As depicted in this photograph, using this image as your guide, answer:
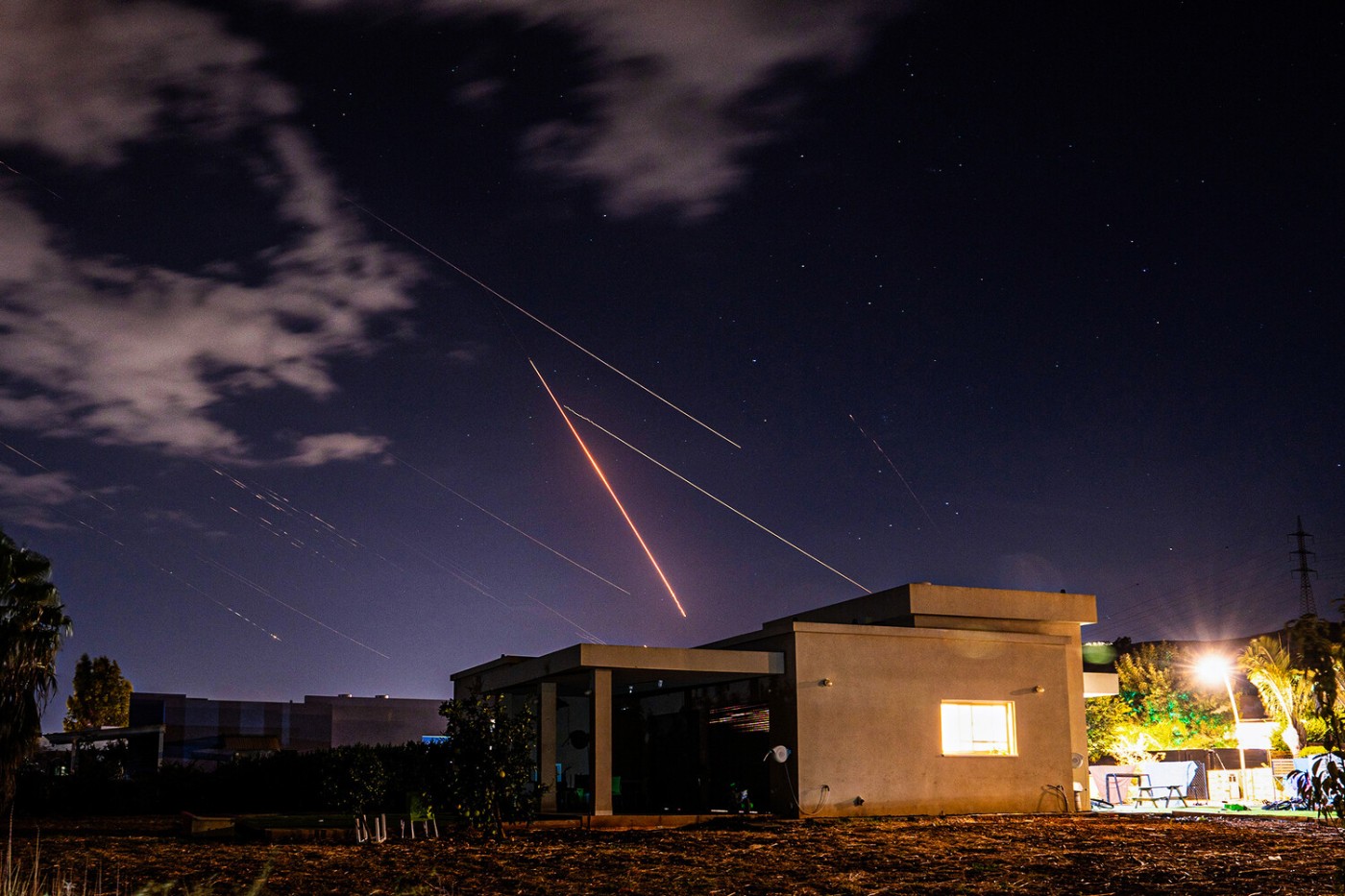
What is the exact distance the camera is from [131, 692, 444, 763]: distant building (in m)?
54.8

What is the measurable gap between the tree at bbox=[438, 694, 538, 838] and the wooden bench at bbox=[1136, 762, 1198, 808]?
14066 mm

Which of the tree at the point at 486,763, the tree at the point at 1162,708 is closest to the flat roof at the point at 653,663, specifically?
the tree at the point at 486,763

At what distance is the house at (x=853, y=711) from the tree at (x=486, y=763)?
225cm

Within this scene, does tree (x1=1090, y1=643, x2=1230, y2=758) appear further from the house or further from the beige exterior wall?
the beige exterior wall

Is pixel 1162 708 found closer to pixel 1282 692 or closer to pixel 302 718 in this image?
pixel 1282 692

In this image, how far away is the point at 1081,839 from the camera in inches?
601

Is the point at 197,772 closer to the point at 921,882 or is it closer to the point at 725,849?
the point at 725,849

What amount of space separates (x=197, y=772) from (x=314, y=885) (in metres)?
18.6

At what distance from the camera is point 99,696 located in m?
55.0

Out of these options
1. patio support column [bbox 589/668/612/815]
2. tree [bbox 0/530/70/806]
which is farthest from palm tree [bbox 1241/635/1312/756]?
tree [bbox 0/530/70/806]

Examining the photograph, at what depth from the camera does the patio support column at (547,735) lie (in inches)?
808

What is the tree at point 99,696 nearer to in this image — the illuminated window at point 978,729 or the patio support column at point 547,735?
the patio support column at point 547,735

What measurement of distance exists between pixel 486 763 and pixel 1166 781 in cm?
1746

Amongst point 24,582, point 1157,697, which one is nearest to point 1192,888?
point 24,582
